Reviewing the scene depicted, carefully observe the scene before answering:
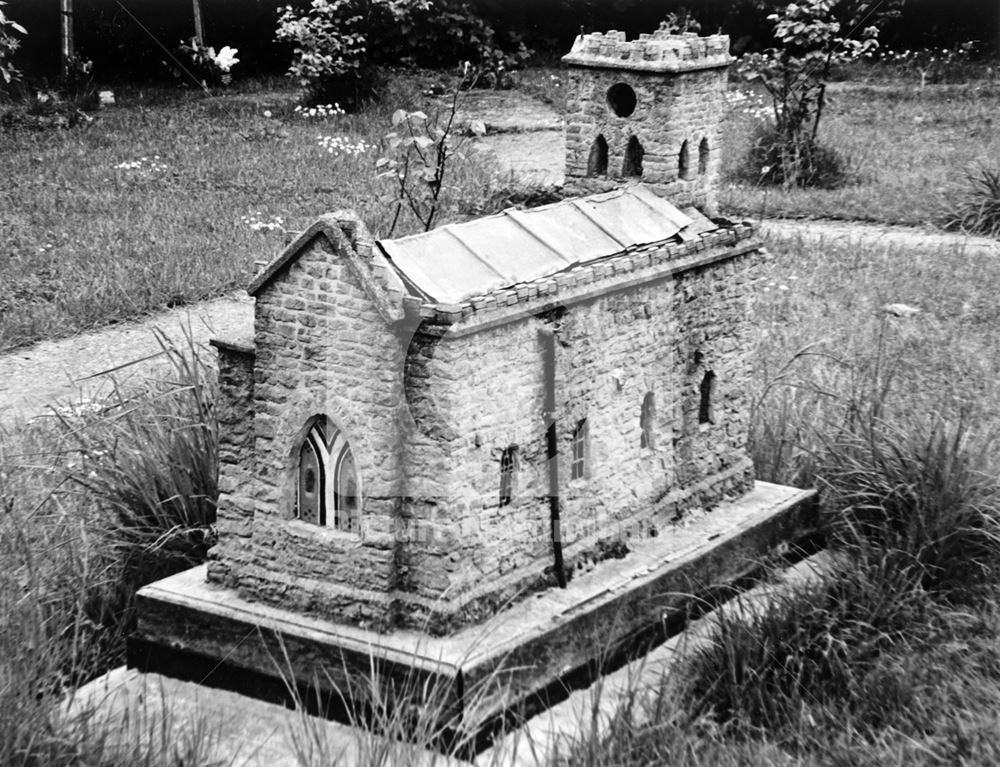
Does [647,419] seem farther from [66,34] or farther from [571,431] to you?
[66,34]

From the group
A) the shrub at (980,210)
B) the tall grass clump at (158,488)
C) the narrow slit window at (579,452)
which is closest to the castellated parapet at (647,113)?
the narrow slit window at (579,452)

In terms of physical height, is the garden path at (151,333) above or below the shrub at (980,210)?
below

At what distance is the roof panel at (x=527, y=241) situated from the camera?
6.52 metres

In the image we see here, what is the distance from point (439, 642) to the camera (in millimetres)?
6457

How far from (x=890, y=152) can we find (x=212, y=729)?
13305mm

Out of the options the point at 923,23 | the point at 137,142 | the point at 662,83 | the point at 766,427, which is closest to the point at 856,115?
the point at 923,23

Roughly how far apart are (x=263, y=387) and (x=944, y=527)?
3663 mm

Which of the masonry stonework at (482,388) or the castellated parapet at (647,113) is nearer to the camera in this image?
the masonry stonework at (482,388)

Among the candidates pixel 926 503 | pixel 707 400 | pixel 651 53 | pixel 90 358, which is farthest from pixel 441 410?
pixel 90 358

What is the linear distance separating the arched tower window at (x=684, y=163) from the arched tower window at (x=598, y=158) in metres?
0.38

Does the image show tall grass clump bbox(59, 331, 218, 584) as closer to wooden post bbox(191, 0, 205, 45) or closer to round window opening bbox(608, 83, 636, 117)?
round window opening bbox(608, 83, 636, 117)

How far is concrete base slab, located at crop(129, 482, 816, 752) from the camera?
632 centimetres

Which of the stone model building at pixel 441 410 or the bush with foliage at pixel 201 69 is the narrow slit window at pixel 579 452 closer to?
the stone model building at pixel 441 410

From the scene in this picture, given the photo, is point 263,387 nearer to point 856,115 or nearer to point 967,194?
point 967,194
